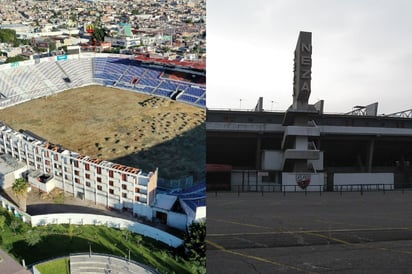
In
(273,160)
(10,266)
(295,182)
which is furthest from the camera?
(273,160)

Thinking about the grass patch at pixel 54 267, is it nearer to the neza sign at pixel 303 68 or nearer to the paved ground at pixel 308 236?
the paved ground at pixel 308 236

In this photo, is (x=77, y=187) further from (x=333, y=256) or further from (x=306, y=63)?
(x=306, y=63)

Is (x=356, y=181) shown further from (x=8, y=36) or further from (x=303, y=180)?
(x=8, y=36)

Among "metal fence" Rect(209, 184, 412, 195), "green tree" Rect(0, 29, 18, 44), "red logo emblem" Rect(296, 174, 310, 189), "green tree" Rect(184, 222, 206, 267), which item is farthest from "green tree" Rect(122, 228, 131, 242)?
"red logo emblem" Rect(296, 174, 310, 189)

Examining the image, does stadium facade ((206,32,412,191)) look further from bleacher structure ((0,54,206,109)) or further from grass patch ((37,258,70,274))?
grass patch ((37,258,70,274))

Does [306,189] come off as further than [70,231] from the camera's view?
Yes

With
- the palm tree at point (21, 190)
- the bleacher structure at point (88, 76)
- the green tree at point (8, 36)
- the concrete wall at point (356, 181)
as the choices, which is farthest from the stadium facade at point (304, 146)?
the green tree at point (8, 36)

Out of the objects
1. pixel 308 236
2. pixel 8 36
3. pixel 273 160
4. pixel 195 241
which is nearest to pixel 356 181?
pixel 273 160
